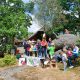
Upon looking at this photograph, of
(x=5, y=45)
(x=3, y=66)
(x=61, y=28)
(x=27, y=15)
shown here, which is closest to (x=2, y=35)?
(x=5, y=45)

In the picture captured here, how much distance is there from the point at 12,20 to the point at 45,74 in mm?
15765

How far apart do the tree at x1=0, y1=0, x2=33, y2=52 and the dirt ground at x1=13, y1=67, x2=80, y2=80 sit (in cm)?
1310

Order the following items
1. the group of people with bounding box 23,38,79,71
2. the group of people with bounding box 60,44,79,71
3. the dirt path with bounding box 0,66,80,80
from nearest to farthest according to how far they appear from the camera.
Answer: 1. the dirt path with bounding box 0,66,80,80
2. the group of people with bounding box 60,44,79,71
3. the group of people with bounding box 23,38,79,71

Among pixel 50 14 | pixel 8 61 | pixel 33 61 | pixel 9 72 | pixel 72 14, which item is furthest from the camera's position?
pixel 50 14

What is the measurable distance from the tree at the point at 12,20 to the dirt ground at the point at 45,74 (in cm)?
1310

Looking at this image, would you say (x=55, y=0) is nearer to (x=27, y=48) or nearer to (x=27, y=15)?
(x=27, y=15)

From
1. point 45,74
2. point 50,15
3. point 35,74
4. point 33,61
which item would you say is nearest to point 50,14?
point 50,15

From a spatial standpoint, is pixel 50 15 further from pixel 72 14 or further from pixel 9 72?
pixel 9 72

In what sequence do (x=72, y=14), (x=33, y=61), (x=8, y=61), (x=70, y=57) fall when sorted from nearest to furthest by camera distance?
(x=70, y=57) → (x=33, y=61) → (x=8, y=61) → (x=72, y=14)

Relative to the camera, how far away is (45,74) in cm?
2566

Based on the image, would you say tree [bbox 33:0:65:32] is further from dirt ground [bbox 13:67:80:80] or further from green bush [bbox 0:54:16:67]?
dirt ground [bbox 13:67:80:80]

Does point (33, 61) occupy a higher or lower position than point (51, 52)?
lower

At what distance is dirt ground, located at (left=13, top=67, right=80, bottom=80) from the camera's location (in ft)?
81.4

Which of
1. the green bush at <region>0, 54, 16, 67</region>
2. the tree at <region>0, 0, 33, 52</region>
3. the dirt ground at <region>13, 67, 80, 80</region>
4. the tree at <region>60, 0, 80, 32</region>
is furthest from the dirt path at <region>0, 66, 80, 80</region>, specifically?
the tree at <region>60, 0, 80, 32</region>
